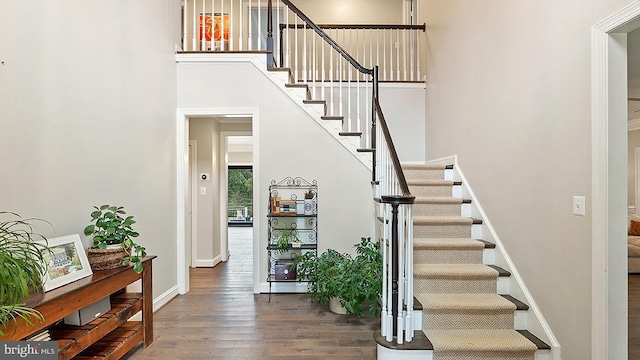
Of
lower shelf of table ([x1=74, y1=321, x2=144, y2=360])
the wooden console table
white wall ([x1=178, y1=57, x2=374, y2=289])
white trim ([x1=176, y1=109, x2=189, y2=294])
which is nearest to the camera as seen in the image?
the wooden console table

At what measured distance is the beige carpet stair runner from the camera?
234 cm

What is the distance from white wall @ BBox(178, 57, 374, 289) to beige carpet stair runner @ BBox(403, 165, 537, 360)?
0.84 meters

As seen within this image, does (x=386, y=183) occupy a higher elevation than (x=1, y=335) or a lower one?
higher

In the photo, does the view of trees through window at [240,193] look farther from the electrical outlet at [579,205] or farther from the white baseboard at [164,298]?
the electrical outlet at [579,205]

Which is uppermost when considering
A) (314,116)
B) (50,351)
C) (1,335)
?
(314,116)

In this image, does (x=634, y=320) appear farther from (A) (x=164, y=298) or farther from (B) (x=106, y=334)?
(A) (x=164, y=298)

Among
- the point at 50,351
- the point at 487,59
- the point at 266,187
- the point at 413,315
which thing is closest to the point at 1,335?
the point at 50,351

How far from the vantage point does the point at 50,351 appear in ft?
5.66

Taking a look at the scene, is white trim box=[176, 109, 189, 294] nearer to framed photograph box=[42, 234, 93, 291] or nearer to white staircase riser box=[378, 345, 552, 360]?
framed photograph box=[42, 234, 93, 291]

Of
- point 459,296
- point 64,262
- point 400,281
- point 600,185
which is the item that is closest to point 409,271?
point 400,281

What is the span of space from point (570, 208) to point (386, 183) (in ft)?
5.04

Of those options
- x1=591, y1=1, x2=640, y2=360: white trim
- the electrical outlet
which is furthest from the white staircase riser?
the electrical outlet

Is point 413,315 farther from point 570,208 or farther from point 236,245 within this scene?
point 236,245

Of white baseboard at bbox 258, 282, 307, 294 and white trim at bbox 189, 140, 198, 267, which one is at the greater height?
white trim at bbox 189, 140, 198, 267
